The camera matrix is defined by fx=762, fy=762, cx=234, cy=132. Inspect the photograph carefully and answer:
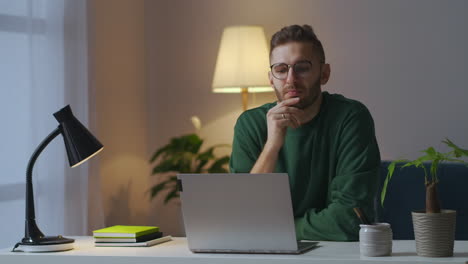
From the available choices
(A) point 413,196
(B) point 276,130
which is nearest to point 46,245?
(B) point 276,130

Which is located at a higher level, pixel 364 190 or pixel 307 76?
pixel 307 76

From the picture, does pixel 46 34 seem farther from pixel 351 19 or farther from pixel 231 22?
pixel 351 19

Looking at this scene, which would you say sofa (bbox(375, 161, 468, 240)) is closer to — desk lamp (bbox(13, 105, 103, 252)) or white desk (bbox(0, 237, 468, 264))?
white desk (bbox(0, 237, 468, 264))

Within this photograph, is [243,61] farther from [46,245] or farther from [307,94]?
[46,245]

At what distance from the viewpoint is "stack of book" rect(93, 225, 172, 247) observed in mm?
2164

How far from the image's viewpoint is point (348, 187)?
235 cm

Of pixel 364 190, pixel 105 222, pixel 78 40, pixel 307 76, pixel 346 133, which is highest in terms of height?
pixel 78 40

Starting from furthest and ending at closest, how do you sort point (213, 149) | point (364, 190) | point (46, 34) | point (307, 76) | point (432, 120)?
point (213, 149) → point (432, 120) → point (46, 34) → point (307, 76) → point (364, 190)

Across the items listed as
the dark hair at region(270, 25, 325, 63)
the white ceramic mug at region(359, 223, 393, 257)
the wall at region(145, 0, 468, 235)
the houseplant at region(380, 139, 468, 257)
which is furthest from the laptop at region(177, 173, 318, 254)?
the wall at region(145, 0, 468, 235)

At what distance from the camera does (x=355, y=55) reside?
13.5ft

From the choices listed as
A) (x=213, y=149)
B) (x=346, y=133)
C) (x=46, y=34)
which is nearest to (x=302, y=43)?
(x=346, y=133)

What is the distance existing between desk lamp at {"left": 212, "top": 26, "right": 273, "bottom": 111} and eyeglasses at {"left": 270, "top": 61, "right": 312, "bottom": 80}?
→ 1.41 metres

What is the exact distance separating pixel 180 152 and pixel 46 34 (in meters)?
0.99

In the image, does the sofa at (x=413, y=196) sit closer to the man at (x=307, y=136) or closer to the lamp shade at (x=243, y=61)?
the man at (x=307, y=136)
